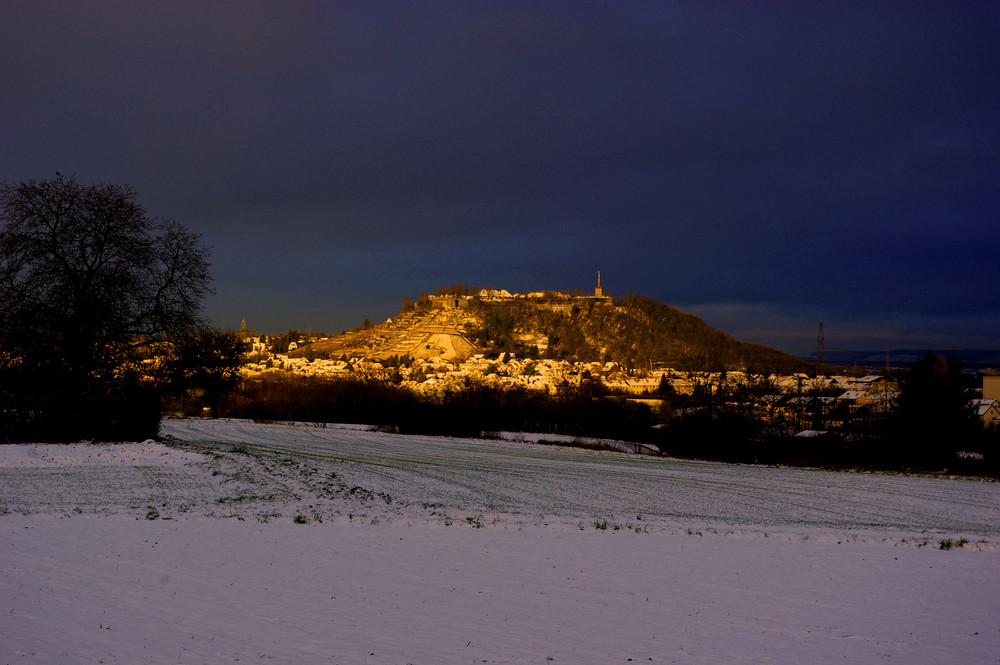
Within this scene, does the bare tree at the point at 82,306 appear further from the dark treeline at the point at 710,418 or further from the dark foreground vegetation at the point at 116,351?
the dark treeline at the point at 710,418

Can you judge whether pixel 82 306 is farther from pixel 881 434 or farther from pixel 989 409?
pixel 989 409

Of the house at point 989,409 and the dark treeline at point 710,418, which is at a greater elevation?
the house at point 989,409

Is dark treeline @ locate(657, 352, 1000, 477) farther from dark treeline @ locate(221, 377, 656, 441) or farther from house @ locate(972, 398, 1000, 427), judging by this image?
house @ locate(972, 398, 1000, 427)

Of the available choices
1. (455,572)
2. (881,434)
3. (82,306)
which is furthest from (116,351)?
(881,434)

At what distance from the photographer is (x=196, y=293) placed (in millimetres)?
33469

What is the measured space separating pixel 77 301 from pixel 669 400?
60398 millimetres

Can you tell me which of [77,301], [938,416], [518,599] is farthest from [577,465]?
[938,416]

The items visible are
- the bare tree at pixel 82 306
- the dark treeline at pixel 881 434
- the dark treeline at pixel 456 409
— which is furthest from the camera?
the dark treeline at pixel 456 409

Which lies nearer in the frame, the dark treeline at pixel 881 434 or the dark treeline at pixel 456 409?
the dark treeline at pixel 881 434

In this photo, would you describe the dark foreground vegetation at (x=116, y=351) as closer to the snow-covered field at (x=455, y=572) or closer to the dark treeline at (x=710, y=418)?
the dark treeline at (x=710, y=418)

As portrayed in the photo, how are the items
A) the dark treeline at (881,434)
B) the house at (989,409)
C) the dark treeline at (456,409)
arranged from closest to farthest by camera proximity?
the dark treeline at (881,434) → the dark treeline at (456,409) → the house at (989,409)

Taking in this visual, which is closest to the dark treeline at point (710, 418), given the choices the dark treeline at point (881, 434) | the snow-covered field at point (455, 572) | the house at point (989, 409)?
the dark treeline at point (881, 434)

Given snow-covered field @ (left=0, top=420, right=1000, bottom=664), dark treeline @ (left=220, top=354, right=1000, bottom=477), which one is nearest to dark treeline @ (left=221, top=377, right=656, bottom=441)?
dark treeline @ (left=220, top=354, right=1000, bottom=477)

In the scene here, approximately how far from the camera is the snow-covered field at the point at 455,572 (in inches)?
353
